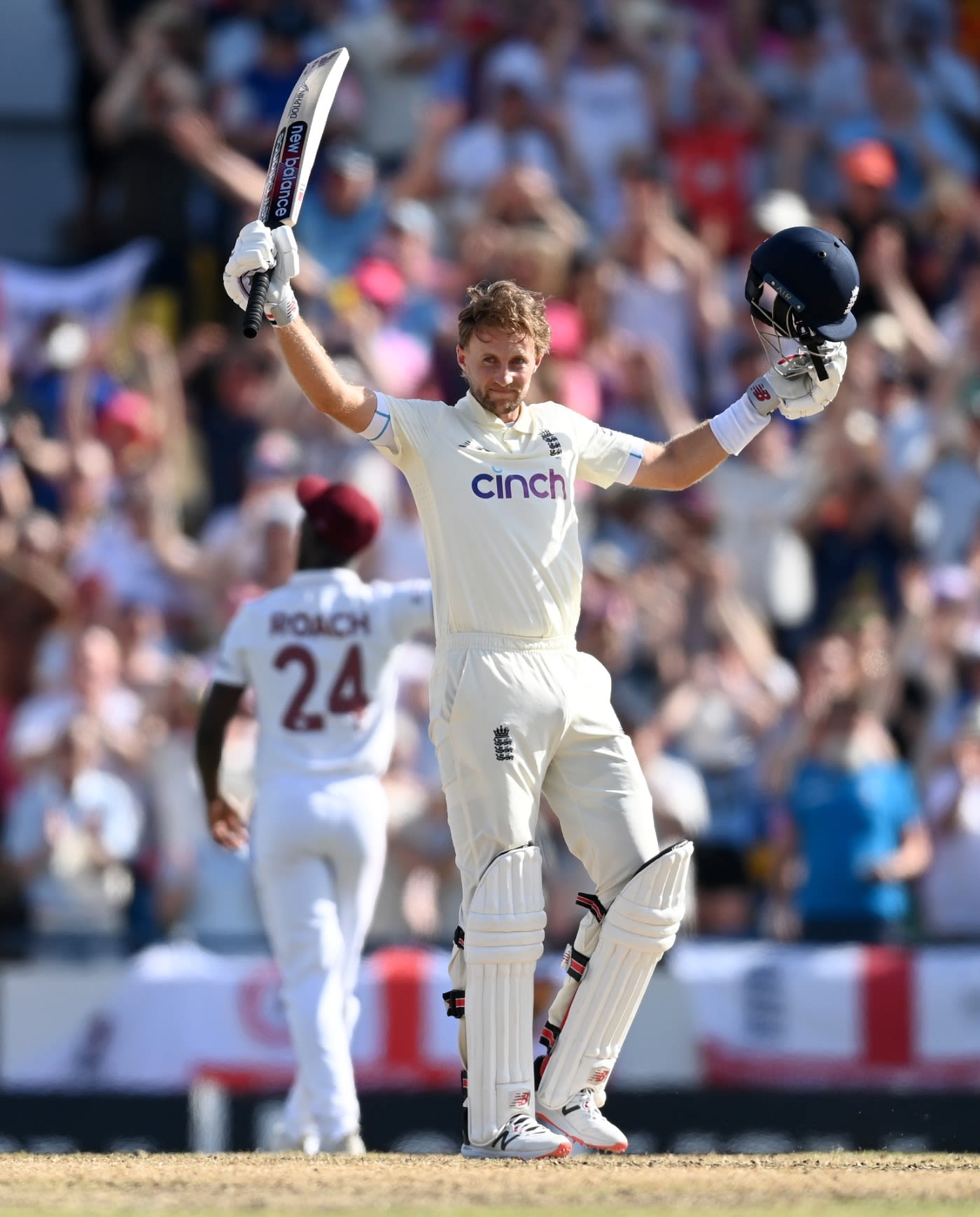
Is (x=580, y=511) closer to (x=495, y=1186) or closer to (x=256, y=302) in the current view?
(x=256, y=302)

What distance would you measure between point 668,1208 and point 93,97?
1076cm

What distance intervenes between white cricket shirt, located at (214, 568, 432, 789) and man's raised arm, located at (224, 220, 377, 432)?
170cm

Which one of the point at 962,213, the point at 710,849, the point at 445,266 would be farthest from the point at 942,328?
the point at 710,849

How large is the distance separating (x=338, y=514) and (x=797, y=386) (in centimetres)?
189

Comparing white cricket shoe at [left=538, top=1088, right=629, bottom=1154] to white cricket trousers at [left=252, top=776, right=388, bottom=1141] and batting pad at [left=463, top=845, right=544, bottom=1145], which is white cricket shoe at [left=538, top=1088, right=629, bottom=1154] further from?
white cricket trousers at [left=252, top=776, right=388, bottom=1141]

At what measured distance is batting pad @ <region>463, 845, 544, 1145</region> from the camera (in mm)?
5961

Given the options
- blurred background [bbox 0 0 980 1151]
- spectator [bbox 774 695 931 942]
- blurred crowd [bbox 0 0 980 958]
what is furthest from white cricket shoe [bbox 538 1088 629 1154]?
spectator [bbox 774 695 931 942]

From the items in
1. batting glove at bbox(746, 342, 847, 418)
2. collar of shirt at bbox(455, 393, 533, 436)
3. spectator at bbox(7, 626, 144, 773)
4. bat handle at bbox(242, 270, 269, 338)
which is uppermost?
bat handle at bbox(242, 270, 269, 338)

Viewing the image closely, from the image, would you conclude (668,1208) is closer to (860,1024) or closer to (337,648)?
(337,648)

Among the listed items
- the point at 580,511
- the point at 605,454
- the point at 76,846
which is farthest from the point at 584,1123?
the point at 580,511

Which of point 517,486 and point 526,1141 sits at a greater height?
point 517,486

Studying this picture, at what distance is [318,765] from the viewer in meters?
7.56

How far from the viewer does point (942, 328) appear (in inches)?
488

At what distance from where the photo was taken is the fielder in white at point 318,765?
296 inches
